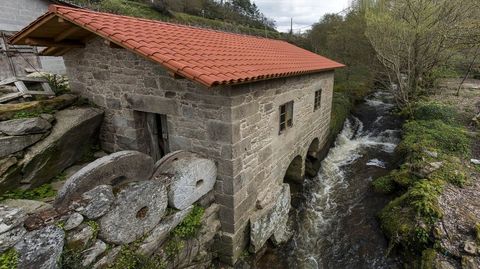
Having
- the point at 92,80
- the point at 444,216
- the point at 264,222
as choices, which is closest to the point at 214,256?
the point at 264,222

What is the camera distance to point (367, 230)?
269 inches

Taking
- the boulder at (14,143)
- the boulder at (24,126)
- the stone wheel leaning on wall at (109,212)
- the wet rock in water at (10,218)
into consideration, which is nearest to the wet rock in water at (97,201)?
the stone wheel leaning on wall at (109,212)

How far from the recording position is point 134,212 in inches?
141

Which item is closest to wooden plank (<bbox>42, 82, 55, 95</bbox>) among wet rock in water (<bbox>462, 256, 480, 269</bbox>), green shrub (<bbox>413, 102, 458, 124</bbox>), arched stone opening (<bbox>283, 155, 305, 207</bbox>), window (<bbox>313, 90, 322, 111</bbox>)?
arched stone opening (<bbox>283, 155, 305, 207</bbox>)

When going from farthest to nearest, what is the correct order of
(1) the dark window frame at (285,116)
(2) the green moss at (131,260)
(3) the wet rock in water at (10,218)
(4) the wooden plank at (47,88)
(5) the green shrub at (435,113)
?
(5) the green shrub at (435,113), (1) the dark window frame at (285,116), (4) the wooden plank at (47,88), (2) the green moss at (131,260), (3) the wet rock in water at (10,218)

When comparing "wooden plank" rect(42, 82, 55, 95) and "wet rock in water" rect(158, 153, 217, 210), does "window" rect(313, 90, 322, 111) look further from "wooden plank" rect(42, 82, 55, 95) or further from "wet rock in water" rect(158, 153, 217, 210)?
"wooden plank" rect(42, 82, 55, 95)

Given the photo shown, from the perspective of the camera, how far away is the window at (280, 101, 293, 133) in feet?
22.4

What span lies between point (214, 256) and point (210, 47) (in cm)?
441

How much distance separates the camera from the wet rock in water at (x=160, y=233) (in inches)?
149

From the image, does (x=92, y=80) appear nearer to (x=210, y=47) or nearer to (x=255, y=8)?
(x=210, y=47)

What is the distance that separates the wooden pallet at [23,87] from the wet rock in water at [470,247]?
8.97 meters

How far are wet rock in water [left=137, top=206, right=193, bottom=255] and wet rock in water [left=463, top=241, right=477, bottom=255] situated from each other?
5.33 meters

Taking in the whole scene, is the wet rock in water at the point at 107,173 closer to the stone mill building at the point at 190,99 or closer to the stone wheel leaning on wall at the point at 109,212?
the stone wheel leaning on wall at the point at 109,212

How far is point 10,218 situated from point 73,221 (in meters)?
0.57
